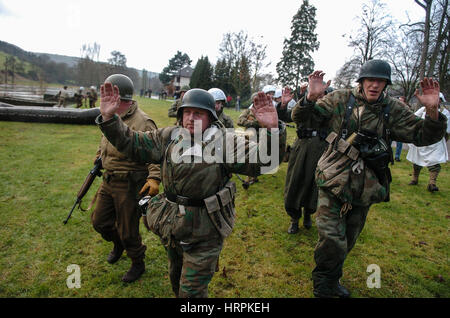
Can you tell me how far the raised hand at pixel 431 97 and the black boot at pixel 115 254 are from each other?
4.05 m

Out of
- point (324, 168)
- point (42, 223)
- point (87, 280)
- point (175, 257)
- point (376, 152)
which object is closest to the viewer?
point (175, 257)

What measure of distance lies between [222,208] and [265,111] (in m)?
0.93

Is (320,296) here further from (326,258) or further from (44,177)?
(44,177)

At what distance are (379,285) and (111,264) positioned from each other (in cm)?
363

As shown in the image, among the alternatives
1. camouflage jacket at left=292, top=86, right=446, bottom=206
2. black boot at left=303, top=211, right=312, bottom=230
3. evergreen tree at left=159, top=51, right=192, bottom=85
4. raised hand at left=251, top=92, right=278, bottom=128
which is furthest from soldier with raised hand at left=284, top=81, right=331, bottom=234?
evergreen tree at left=159, top=51, right=192, bottom=85

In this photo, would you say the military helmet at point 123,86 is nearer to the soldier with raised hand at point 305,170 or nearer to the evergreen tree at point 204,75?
the soldier with raised hand at point 305,170

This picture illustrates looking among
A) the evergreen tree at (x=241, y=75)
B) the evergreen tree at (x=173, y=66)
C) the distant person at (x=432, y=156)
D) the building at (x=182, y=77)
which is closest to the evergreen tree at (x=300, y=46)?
the evergreen tree at (x=241, y=75)

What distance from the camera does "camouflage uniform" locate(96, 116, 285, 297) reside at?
2.27m

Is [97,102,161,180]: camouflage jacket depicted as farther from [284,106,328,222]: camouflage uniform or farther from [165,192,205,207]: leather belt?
[284,106,328,222]: camouflage uniform

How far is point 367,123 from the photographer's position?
9.53ft

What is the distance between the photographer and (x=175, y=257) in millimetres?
2598

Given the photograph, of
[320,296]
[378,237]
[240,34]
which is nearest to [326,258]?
[320,296]

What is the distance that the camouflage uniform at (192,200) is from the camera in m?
2.27

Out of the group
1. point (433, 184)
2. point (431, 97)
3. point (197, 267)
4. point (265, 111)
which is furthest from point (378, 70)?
point (433, 184)
